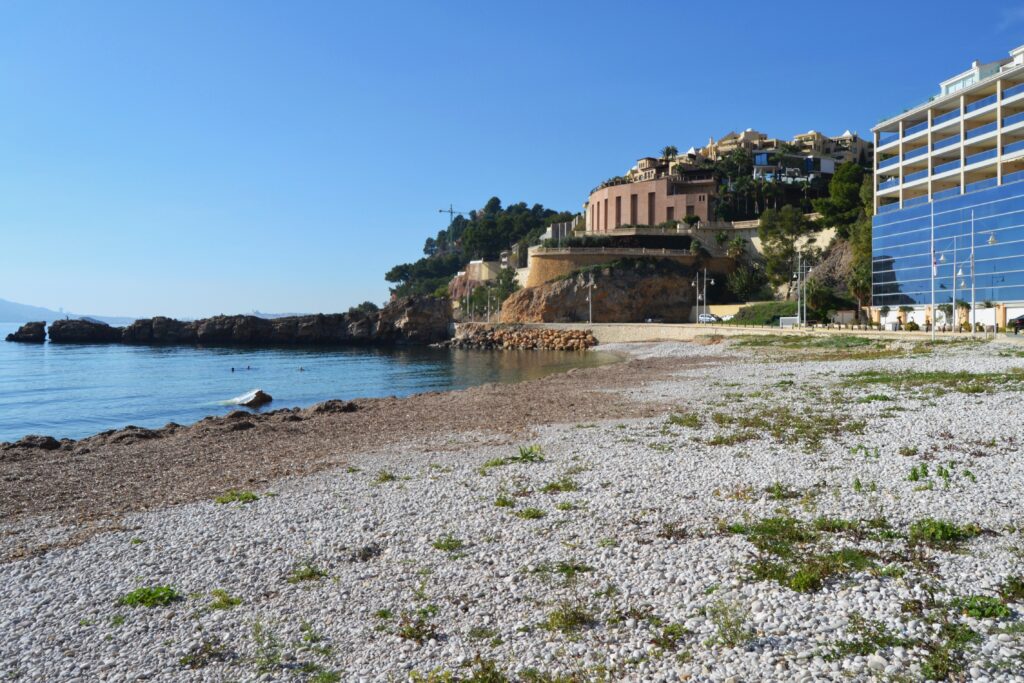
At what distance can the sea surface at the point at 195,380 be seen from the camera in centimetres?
3391

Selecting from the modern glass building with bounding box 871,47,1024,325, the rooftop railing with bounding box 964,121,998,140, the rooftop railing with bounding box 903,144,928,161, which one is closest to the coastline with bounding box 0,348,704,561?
the modern glass building with bounding box 871,47,1024,325

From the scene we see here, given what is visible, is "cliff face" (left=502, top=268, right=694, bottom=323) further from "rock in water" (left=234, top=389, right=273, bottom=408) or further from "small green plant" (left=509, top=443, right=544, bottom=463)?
"small green plant" (left=509, top=443, right=544, bottom=463)

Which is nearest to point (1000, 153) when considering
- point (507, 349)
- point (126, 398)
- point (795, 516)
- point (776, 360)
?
point (776, 360)

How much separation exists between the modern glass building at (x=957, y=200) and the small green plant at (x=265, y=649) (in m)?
57.8

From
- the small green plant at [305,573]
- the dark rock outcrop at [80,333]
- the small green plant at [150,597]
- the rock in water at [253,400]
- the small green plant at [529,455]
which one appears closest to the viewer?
the small green plant at [150,597]

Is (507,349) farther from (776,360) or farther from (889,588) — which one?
(889,588)

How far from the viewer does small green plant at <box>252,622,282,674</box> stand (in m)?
6.96

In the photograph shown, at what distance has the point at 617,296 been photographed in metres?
101

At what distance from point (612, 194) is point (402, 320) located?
43.2m

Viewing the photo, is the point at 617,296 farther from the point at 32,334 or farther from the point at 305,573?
the point at 32,334

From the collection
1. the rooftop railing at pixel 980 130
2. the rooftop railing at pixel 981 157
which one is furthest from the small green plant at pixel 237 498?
the rooftop railing at pixel 980 130

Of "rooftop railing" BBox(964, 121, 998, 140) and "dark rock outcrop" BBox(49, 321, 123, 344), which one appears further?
"dark rock outcrop" BBox(49, 321, 123, 344)

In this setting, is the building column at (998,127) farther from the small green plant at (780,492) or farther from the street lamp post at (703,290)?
the small green plant at (780,492)

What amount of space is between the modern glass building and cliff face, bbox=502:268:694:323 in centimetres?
3265
